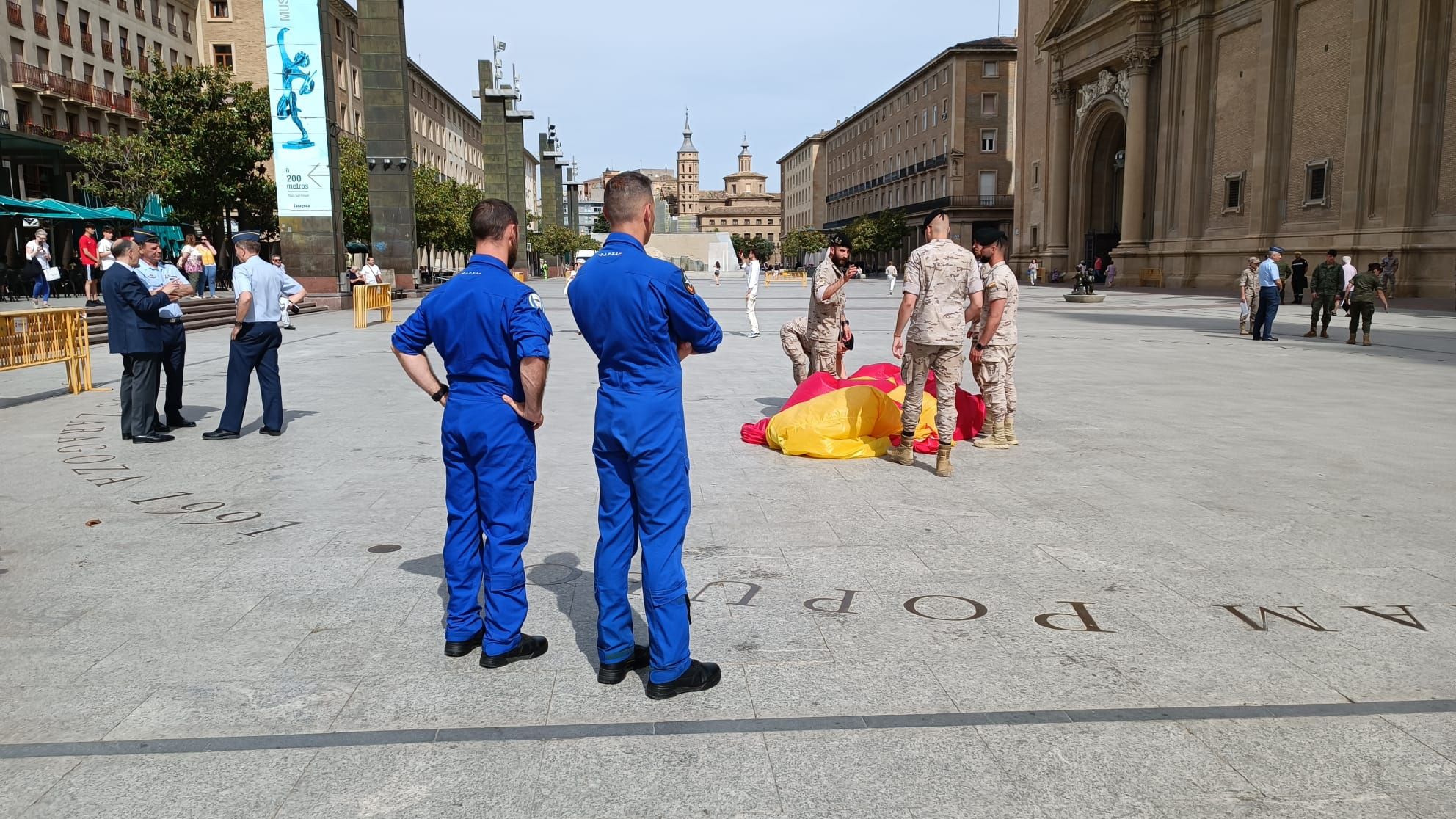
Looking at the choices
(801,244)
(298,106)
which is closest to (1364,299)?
(298,106)

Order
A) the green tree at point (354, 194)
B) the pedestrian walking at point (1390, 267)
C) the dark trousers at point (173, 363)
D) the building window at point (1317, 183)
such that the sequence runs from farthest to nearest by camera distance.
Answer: the green tree at point (354, 194) < the building window at point (1317, 183) < the pedestrian walking at point (1390, 267) < the dark trousers at point (173, 363)

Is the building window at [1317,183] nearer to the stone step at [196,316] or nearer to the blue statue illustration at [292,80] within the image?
the blue statue illustration at [292,80]

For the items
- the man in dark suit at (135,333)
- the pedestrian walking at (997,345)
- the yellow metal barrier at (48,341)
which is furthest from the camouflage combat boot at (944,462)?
the yellow metal barrier at (48,341)

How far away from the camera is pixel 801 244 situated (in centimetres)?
12081

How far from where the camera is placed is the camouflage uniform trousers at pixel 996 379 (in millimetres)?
7879

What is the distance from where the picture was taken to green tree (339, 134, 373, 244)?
4262 cm

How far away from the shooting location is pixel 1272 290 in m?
17.2

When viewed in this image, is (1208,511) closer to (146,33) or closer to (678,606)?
(678,606)

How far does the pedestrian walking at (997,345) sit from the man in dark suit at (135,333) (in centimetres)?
680

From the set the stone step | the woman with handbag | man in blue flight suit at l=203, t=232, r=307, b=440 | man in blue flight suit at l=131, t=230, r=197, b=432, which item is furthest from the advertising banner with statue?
man in blue flight suit at l=203, t=232, r=307, b=440

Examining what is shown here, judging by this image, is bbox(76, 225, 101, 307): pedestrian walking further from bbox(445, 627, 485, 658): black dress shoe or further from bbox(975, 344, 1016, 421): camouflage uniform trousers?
bbox(445, 627, 485, 658): black dress shoe

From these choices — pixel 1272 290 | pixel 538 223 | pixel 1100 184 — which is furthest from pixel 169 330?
pixel 538 223

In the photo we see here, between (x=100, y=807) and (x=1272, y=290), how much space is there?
1862 centimetres

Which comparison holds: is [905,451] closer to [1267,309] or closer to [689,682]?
[689,682]
